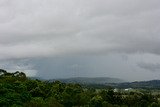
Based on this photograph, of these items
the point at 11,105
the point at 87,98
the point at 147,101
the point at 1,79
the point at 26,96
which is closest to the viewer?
the point at 11,105

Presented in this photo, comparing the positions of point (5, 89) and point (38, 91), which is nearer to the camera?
point (5, 89)

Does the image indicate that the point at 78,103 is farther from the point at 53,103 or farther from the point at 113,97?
the point at 113,97

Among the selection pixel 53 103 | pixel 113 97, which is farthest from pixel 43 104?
pixel 113 97

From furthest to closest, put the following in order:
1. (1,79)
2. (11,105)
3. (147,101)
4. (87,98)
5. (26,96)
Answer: (1,79) < (147,101) < (87,98) < (26,96) < (11,105)

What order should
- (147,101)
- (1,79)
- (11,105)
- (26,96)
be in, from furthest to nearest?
(1,79)
(147,101)
(26,96)
(11,105)

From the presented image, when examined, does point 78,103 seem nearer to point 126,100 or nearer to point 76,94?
point 76,94

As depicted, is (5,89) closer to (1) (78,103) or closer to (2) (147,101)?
(1) (78,103)

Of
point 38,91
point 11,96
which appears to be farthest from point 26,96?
point 38,91

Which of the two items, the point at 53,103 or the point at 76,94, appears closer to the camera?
the point at 53,103
